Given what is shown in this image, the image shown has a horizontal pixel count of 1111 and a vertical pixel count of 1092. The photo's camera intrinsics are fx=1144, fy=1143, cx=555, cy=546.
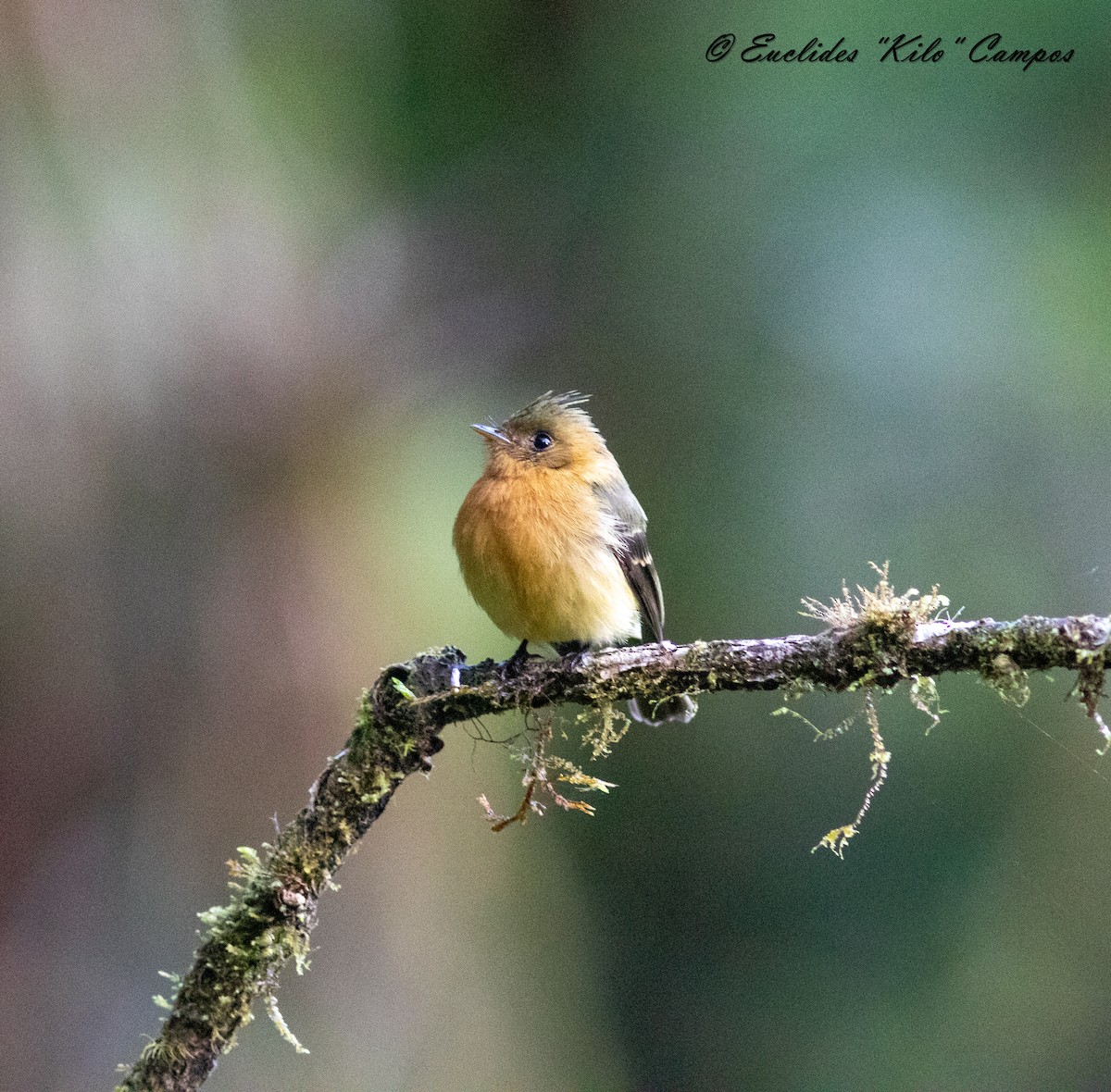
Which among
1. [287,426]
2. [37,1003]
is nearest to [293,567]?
[287,426]

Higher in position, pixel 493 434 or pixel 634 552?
pixel 493 434

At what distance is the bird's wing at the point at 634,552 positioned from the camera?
4164mm

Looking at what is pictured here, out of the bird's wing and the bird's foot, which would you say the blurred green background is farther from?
the bird's foot

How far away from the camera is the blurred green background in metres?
5.34

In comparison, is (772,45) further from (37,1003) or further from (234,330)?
(37,1003)

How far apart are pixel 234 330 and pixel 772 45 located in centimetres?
307

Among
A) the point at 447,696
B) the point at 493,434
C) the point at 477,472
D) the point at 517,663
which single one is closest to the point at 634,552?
the point at 493,434

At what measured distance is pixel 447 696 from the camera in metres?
2.92

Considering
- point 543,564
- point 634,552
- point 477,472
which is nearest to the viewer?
point 543,564

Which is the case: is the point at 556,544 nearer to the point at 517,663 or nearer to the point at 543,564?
the point at 543,564

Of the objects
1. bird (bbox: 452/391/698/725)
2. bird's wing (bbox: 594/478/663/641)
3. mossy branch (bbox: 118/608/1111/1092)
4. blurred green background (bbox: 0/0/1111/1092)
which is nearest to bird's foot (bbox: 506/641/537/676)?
mossy branch (bbox: 118/608/1111/1092)

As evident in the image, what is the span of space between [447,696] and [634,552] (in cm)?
146

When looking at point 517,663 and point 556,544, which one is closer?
point 517,663

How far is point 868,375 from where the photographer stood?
5844 mm
